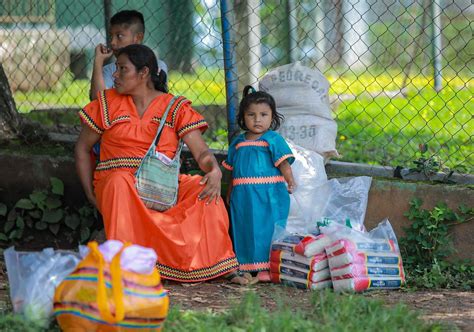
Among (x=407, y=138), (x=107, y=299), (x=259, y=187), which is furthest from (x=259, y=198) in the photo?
(x=407, y=138)

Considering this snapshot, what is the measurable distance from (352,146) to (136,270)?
4507 mm

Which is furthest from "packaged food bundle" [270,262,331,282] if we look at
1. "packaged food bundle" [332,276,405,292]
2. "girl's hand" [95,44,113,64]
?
"girl's hand" [95,44,113,64]

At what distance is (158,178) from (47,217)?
1.23 m

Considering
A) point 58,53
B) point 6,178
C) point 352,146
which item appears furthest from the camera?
point 58,53

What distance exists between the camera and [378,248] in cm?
522

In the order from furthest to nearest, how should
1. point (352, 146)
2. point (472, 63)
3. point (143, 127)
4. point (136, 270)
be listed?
1. point (472, 63)
2. point (352, 146)
3. point (143, 127)
4. point (136, 270)

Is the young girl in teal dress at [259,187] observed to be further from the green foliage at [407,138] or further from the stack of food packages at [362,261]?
the green foliage at [407,138]

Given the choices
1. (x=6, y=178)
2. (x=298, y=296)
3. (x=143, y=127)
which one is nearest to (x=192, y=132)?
(x=143, y=127)

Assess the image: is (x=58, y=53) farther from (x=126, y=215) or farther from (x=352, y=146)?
(x=126, y=215)

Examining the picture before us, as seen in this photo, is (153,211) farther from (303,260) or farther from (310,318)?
(310,318)

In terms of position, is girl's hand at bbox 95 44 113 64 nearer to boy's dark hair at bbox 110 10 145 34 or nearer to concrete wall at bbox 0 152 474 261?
boy's dark hair at bbox 110 10 145 34

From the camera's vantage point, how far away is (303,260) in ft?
17.1

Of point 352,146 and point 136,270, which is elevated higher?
point 352,146

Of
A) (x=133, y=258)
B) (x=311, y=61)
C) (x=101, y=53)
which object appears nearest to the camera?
(x=133, y=258)
